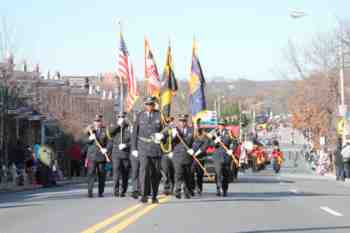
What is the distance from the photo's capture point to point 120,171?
2144cm

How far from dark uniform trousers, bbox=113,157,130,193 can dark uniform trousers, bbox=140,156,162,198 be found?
2.60 m

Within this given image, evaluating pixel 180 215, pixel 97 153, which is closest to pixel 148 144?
pixel 180 215

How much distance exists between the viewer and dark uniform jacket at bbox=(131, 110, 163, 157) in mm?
18516

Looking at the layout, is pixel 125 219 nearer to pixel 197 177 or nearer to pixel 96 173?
→ pixel 96 173

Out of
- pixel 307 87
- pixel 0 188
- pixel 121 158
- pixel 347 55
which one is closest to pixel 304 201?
pixel 121 158

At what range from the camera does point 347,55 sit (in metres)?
49.0

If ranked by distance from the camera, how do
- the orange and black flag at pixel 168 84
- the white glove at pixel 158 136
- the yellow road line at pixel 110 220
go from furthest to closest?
1. the orange and black flag at pixel 168 84
2. the white glove at pixel 158 136
3. the yellow road line at pixel 110 220

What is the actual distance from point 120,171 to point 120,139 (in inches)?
29.0

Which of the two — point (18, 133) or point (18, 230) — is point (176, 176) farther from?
point (18, 133)

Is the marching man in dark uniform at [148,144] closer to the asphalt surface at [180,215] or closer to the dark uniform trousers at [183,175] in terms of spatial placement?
the asphalt surface at [180,215]

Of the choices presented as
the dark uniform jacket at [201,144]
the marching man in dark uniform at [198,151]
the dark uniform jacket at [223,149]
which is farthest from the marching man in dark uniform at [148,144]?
the dark uniform jacket at [201,144]

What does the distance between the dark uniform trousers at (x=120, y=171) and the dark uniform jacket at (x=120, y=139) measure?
0.12 m

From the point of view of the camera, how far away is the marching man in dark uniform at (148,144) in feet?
60.6

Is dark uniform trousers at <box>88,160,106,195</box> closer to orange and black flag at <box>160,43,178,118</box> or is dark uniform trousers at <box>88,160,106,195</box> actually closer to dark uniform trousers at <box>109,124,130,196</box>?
dark uniform trousers at <box>109,124,130,196</box>
